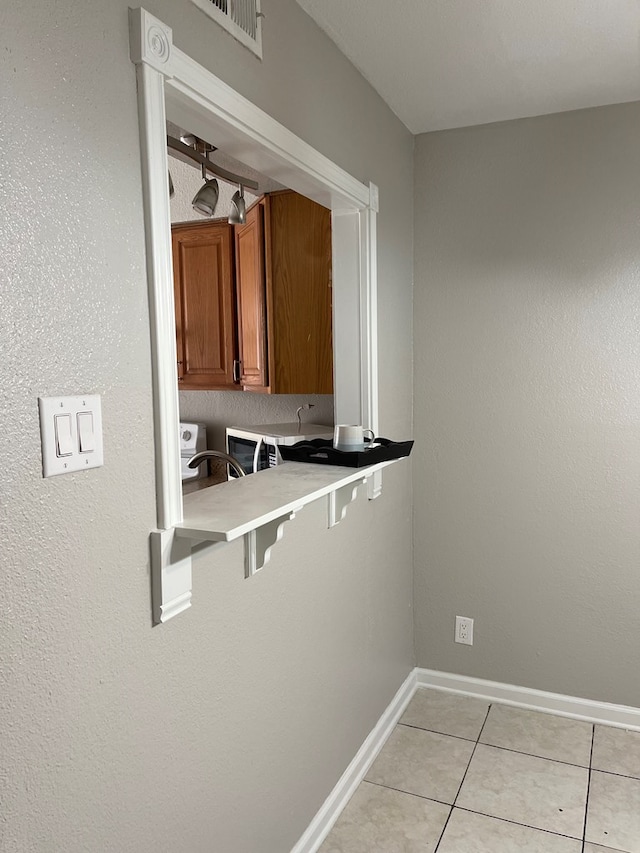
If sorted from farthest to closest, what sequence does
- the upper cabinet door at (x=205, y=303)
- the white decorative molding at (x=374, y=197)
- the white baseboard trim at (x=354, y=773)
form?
the upper cabinet door at (x=205, y=303)
the white decorative molding at (x=374, y=197)
the white baseboard trim at (x=354, y=773)

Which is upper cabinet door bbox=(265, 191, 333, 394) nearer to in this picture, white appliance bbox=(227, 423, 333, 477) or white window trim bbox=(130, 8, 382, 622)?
white appliance bbox=(227, 423, 333, 477)

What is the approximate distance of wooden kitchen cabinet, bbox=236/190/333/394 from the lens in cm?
257

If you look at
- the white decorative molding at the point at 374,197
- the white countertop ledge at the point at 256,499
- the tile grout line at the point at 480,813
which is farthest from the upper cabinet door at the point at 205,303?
the tile grout line at the point at 480,813

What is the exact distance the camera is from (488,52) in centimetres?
201

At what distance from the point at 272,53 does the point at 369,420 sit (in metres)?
1.14

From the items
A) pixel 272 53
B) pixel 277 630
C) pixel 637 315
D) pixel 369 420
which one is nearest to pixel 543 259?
pixel 637 315

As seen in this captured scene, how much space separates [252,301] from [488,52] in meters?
1.32

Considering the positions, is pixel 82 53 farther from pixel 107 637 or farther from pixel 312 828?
pixel 312 828

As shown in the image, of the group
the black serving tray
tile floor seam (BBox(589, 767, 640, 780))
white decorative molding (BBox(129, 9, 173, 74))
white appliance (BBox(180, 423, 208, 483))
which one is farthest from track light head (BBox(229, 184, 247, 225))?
tile floor seam (BBox(589, 767, 640, 780))

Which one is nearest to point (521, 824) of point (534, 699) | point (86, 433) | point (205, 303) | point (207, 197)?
point (534, 699)

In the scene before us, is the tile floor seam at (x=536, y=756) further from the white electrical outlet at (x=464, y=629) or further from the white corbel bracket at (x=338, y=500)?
the white corbel bracket at (x=338, y=500)

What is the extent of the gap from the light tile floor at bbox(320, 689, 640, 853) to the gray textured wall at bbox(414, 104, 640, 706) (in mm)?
211

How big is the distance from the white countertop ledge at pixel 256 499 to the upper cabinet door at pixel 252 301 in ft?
3.51

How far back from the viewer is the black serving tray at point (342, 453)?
170cm
